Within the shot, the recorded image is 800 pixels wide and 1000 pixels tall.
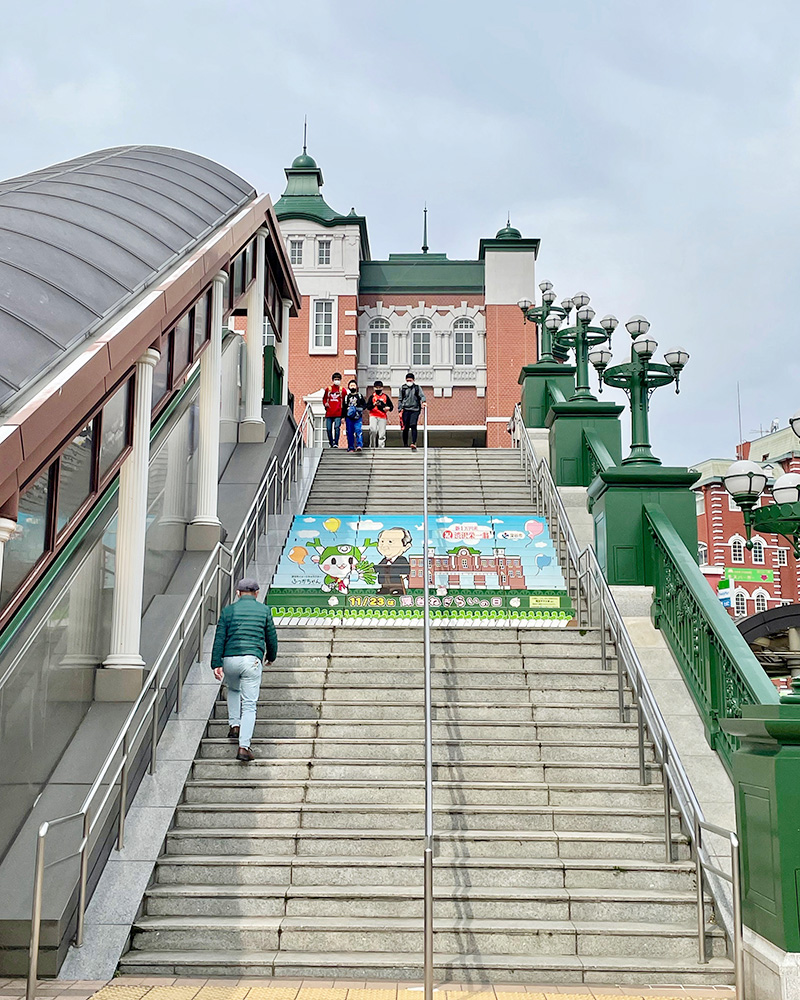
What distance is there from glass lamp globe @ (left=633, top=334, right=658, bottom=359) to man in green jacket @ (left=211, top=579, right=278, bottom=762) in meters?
5.53

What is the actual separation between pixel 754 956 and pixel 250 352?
1157 cm

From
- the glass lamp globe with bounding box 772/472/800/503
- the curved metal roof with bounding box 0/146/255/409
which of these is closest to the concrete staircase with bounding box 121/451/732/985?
the glass lamp globe with bounding box 772/472/800/503

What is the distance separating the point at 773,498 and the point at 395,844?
12.7 ft

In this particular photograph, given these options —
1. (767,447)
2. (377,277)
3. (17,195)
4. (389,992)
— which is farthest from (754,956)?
(767,447)

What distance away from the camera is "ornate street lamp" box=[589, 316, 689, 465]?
11.4 metres

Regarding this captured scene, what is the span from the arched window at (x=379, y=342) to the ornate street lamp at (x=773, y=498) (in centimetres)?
2679

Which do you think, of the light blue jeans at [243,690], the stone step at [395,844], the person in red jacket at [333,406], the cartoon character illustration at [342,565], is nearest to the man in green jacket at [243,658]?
the light blue jeans at [243,690]

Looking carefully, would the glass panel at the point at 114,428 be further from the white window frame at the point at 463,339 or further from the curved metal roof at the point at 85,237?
the white window frame at the point at 463,339

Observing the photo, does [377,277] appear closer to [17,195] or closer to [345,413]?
[345,413]

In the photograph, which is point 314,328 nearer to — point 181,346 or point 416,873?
point 181,346

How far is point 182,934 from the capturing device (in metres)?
6.27

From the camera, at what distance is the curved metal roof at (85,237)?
712 cm

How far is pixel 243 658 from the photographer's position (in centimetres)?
809

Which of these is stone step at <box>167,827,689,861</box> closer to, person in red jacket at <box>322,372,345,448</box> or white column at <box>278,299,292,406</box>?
white column at <box>278,299,292,406</box>
